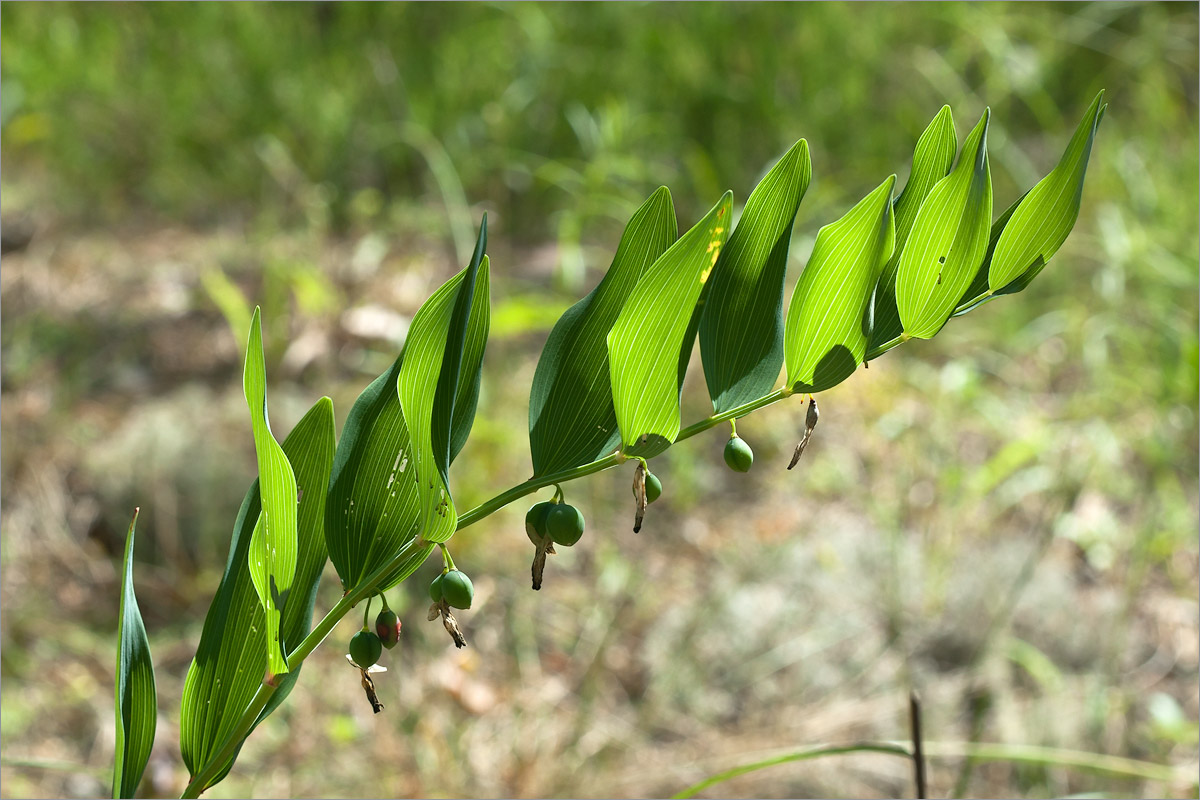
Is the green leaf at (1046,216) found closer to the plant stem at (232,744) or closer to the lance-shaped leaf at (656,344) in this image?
the lance-shaped leaf at (656,344)

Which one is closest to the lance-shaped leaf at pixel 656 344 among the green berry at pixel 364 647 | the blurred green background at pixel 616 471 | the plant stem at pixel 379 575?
the plant stem at pixel 379 575

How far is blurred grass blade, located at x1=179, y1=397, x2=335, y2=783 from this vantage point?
0.35 metres

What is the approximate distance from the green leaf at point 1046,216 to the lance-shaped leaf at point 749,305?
0.23ft

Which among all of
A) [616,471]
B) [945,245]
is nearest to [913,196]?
[945,245]

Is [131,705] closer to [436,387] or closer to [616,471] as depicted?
[436,387]

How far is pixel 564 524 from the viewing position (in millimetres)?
312

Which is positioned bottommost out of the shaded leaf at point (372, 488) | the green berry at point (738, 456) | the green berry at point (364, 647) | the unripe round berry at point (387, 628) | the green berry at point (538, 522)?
the green berry at point (364, 647)

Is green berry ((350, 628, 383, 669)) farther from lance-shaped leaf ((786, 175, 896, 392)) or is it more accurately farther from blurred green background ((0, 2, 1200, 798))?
blurred green background ((0, 2, 1200, 798))

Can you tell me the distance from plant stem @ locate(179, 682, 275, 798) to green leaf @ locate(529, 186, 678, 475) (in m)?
0.13

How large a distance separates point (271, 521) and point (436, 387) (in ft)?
0.22

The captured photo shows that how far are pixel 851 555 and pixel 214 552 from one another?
3.75ft

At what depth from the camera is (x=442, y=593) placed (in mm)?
316

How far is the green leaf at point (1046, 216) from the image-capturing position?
28cm

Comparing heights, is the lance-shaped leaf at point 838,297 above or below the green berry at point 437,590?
above
